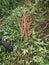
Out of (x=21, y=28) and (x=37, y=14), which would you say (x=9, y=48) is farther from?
(x=37, y=14)

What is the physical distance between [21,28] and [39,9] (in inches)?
23.1

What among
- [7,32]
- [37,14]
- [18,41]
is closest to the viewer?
[18,41]

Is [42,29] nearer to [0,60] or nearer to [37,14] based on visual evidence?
[37,14]

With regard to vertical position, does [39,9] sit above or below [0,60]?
above

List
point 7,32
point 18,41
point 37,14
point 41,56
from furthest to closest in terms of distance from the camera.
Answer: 1. point 37,14
2. point 7,32
3. point 18,41
4. point 41,56

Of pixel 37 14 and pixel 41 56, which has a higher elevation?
pixel 37 14

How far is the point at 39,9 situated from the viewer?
11.3ft

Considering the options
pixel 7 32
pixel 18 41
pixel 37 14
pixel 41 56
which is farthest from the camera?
pixel 37 14

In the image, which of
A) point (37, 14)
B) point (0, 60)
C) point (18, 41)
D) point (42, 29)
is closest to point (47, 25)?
point (42, 29)

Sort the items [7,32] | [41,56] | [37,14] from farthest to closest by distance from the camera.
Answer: [37,14]
[7,32]
[41,56]

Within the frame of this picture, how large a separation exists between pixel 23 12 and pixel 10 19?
250mm

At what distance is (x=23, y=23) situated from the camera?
314cm

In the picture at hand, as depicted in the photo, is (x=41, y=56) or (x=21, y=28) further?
(x=21, y=28)

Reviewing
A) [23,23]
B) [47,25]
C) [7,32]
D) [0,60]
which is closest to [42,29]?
[47,25]
